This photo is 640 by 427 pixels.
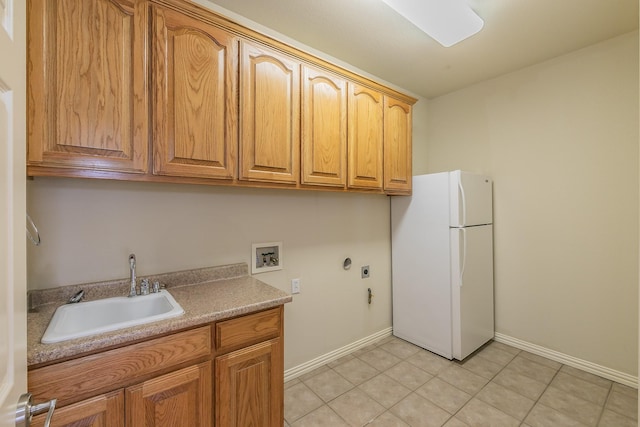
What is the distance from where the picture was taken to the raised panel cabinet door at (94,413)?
99 centimetres

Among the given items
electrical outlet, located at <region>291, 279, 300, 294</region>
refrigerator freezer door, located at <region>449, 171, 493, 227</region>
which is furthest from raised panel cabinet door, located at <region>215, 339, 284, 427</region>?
refrigerator freezer door, located at <region>449, 171, 493, 227</region>

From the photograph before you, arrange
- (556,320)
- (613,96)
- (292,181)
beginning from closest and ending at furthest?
(292,181) → (613,96) → (556,320)

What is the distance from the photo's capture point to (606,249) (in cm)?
222

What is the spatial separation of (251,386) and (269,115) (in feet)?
4.75

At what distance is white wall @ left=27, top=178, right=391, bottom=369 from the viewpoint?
1.43 meters

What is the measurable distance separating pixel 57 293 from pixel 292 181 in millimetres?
1310

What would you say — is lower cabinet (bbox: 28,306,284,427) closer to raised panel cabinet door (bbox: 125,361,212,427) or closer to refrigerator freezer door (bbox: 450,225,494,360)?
raised panel cabinet door (bbox: 125,361,212,427)

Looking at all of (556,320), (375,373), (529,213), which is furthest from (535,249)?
(375,373)

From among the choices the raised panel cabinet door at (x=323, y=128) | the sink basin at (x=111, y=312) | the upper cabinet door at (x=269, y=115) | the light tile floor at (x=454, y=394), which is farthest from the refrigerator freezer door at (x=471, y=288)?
the sink basin at (x=111, y=312)

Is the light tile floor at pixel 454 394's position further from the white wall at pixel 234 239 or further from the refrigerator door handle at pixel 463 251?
the refrigerator door handle at pixel 463 251

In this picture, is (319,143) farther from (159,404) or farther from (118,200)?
→ (159,404)

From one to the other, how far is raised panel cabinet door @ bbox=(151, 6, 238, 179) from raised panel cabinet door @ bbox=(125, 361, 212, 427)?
0.91 m

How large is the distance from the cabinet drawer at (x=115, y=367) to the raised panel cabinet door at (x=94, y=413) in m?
0.02

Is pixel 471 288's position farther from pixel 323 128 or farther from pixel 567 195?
pixel 323 128
